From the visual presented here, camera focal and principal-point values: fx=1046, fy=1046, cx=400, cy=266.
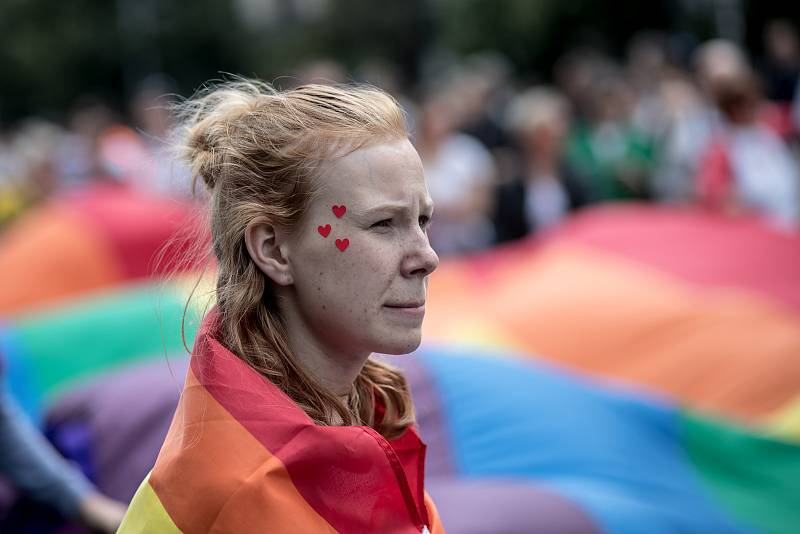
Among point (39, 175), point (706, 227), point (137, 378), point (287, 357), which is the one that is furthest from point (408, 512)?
point (39, 175)

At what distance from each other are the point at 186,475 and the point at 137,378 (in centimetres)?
220

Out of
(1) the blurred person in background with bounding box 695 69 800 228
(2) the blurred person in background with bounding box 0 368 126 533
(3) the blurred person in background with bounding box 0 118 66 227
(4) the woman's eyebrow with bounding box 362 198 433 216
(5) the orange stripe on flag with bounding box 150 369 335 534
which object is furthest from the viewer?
(3) the blurred person in background with bounding box 0 118 66 227

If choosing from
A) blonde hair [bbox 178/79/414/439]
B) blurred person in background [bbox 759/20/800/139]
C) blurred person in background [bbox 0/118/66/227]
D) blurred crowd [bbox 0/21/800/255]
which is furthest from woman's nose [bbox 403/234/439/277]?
blurred person in background [bbox 0/118/66/227]

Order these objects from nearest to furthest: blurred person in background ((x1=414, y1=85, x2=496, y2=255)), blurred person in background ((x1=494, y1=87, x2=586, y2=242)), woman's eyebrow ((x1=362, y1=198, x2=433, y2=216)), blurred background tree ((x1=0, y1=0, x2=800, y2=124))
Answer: woman's eyebrow ((x1=362, y1=198, x2=433, y2=216)) → blurred person in background ((x1=494, y1=87, x2=586, y2=242)) → blurred person in background ((x1=414, y1=85, x2=496, y2=255)) → blurred background tree ((x1=0, y1=0, x2=800, y2=124))

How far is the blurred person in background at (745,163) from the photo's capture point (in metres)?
5.27

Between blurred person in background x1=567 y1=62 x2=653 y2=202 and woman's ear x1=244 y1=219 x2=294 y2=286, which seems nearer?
woman's ear x1=244 y1=219 x2=294 y2=286

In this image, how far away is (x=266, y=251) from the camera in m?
1.64

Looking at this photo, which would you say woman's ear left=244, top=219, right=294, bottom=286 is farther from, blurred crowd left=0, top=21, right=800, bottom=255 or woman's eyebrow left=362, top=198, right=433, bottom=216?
blurred crowd left=0, top=21, right=800, bottom=255

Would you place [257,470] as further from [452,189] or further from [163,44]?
[163,44]

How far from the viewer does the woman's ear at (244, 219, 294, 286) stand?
5.35ft

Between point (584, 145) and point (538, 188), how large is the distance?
2993 millimetres

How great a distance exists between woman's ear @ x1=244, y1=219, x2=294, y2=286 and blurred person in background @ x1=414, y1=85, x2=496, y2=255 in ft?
15.1

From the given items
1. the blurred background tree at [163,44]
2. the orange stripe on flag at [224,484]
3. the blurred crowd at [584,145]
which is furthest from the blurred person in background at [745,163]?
the blurred background tree at [163,44]

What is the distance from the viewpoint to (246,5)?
40062 mm
